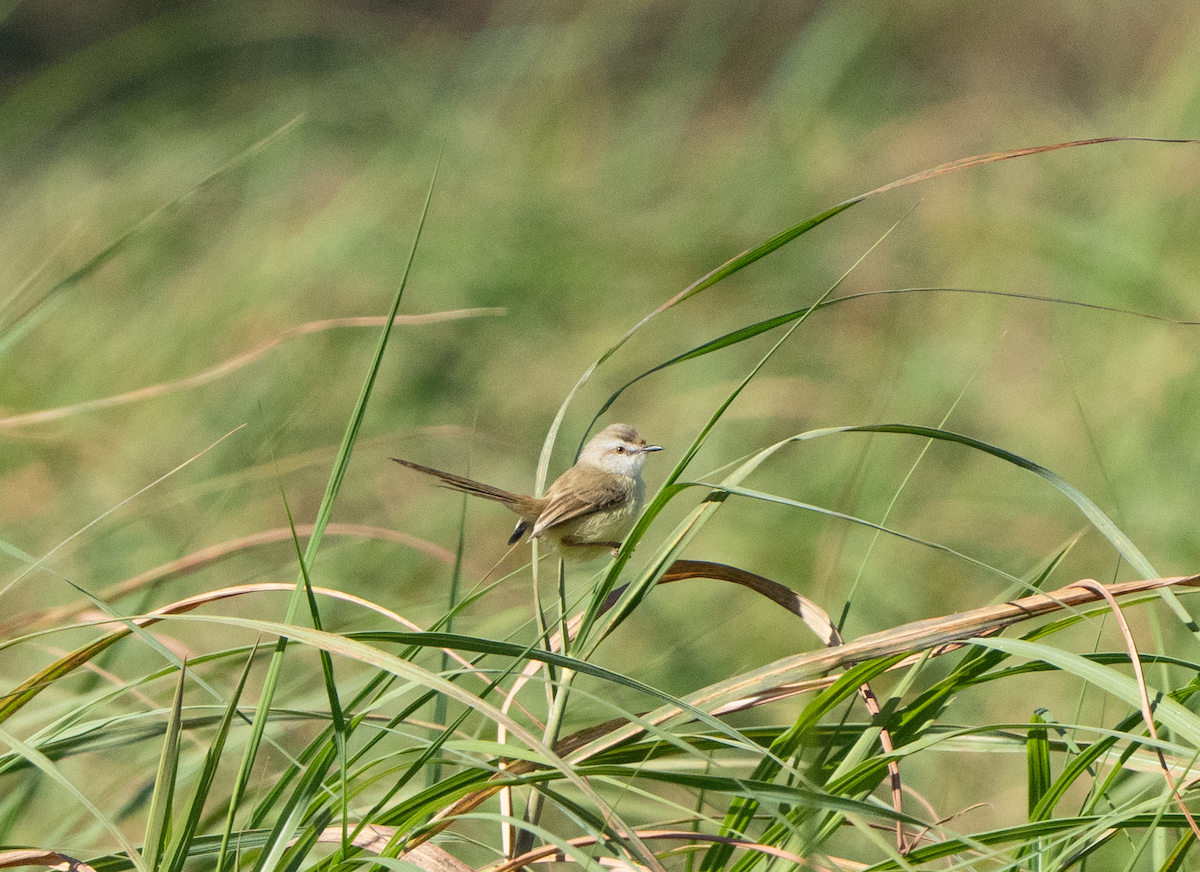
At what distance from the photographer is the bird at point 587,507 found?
248 cm

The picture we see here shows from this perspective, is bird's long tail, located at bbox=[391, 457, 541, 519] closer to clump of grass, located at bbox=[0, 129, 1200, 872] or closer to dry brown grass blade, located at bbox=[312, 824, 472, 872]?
clump of grass, located at bbox=[0, 129, 1200, 872]

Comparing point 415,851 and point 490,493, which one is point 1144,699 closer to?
point 415,851

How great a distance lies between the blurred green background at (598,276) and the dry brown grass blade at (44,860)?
1043mm

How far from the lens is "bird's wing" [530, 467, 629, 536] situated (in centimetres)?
253

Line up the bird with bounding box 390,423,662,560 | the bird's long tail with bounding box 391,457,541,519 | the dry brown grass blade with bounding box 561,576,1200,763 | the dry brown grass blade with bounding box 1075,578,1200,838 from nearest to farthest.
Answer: the dry brown grass blade with bounding box 1075,578,1200,838
the dry brown grass blade with bounding box 561,576,1200,763
the bird's long tail with bounding box 391,457,541,519
the bird with bounding box 390,423,662,560

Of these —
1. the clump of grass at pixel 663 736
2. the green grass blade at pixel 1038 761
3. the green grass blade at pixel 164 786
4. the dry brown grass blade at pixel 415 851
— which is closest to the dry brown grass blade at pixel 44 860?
the clump of grass at pixel 663 736

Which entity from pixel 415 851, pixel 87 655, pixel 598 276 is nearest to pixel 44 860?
pixel 87 655

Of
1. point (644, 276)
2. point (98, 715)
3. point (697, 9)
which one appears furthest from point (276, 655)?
point (697, 9)

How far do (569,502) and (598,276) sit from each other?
3706 millimetres

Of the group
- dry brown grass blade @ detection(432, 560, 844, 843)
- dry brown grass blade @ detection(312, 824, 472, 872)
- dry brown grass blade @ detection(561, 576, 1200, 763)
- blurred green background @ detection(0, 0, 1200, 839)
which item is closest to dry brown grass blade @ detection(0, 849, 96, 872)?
dry brown grass blade @ detection(312, 824, 472, 872)

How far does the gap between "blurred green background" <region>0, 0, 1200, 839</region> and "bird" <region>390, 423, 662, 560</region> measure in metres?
0.35

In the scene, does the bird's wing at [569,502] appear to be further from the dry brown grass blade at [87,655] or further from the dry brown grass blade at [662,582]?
the dry brown grass blade at [87,655]

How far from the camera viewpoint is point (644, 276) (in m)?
6.14

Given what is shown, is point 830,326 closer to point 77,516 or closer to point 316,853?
point 77,516
